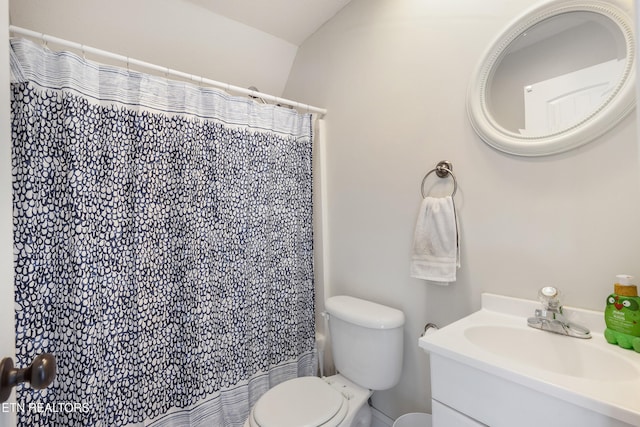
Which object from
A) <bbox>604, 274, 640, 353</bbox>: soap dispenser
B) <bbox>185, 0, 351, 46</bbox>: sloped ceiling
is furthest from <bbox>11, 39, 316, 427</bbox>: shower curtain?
<bbox>604, 274, 640, 353</bbox>: soap dispenser

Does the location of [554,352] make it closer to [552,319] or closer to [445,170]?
[552,319]

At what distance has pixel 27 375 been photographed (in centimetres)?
50

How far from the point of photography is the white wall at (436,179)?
3.03 ft

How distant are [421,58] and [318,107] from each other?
778 millimetres

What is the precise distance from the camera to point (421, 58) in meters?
1.37

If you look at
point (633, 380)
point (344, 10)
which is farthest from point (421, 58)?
point (633, 380)

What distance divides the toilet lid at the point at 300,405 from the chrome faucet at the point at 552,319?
857 mm

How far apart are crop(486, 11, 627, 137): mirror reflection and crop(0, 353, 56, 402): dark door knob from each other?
147 cm

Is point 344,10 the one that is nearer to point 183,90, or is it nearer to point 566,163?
point 183,90

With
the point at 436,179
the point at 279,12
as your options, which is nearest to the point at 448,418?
the point at 436,179

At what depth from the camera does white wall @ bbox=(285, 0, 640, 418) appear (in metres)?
0.92

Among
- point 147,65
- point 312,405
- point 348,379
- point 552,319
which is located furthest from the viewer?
point 348,379

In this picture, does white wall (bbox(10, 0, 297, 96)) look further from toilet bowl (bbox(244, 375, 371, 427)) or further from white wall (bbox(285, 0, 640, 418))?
toilet bowl (bbox(244, 375, 371, 427))

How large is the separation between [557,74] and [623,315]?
0.80 m
